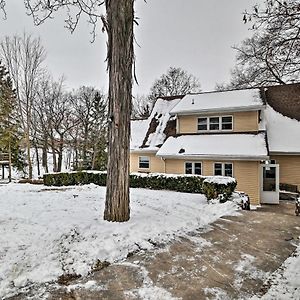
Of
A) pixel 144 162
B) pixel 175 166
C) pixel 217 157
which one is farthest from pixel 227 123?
pixel 144 162

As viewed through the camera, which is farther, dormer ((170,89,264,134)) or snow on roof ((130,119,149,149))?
snow on roof ((130,119,149,149))

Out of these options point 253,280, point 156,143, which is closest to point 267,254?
point 253,280

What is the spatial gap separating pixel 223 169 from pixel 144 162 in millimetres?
5506

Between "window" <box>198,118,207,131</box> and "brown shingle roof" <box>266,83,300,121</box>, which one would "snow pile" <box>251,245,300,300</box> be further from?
"brown shingle roof" <box>266,83,300,121</box>

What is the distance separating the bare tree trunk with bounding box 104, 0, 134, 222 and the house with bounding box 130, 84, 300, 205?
8.96 metres

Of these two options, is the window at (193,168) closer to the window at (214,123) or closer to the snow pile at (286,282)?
the window at (214,123)

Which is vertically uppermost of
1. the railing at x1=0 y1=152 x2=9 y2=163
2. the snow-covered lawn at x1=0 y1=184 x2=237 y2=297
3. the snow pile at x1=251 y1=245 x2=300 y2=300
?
the railing at x1=0 y1=152 x2=9 y2=163

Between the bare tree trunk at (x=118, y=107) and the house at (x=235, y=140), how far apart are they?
29.4 feet

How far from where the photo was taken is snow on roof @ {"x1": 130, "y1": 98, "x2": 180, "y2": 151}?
57.3 feet

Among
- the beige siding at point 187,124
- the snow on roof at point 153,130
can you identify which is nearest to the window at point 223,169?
the beige siding at point 187,124

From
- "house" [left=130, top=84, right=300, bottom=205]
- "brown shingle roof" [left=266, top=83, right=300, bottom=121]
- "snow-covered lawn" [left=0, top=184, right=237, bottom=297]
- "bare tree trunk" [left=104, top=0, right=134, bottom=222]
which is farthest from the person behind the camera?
"brown shingle roof" [left=266, top=83, right=300, bottom=121]

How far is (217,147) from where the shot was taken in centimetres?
1452

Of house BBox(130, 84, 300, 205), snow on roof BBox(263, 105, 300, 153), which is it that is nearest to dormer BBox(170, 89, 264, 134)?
house BBox(130, 84, 300, 205)

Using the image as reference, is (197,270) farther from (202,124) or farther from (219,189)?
(202,124)
